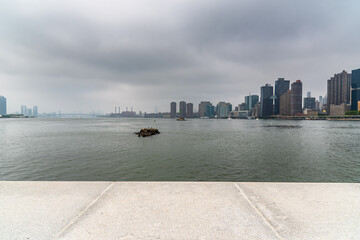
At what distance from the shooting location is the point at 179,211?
155 inches

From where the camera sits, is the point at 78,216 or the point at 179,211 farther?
the point at 179,211

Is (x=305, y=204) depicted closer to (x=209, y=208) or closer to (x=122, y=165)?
(x=209, y=208)

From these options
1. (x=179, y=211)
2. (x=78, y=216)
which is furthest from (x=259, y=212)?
(x=78, y=216)

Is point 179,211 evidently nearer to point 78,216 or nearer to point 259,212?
point 259,212

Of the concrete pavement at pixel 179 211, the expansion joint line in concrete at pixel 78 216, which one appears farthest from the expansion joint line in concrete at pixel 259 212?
the expansion joint line in concrete at pixel 78 216

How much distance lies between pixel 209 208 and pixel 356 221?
9.24 ft

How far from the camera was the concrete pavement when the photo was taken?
3.20 meters

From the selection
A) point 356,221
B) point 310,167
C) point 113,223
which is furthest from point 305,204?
point 310,167

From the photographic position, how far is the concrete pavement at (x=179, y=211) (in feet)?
10.5

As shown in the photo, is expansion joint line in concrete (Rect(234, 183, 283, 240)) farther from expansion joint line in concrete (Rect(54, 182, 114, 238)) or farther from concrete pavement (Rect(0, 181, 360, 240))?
expansion joint line in concrete (Rect(54, 182, 114, 238))

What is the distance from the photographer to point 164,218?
3.64 metres

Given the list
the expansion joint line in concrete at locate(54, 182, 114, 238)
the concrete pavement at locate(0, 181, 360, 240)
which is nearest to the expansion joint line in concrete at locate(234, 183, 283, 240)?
the concrete pavement at locate(0, 181, 360, 240)

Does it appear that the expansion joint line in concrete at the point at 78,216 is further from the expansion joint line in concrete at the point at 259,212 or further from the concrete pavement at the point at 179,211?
the expansion joint line in concrete at the point at 259,212

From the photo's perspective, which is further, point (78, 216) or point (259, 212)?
point (259, 212)
